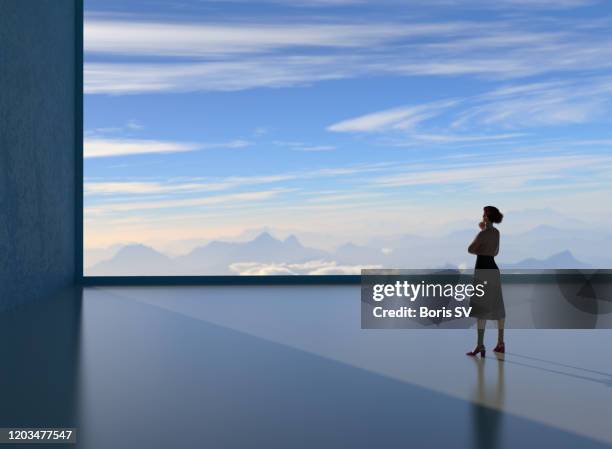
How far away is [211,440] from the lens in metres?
2.54

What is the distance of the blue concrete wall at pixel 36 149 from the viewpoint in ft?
20.1

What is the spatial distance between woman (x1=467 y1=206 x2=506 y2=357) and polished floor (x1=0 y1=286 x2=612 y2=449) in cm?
30

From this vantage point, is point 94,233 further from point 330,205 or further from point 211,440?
point 211,440

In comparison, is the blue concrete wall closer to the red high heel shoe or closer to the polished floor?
the polished floor

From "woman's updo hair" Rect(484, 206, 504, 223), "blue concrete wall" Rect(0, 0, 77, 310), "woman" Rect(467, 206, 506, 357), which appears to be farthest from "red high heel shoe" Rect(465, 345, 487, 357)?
"blue concrete wall" Rect(0, 0, 77, 310)

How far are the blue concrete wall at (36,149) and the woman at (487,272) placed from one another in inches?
167

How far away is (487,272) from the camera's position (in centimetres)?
412

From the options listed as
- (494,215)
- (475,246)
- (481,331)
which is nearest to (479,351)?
(481,331)

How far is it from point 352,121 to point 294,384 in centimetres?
672

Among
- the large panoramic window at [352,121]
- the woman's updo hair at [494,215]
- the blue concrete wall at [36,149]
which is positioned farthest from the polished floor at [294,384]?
the large panoramic window at [352,121]

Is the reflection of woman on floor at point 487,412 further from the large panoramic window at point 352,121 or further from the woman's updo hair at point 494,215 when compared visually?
the large panoramic window at point 352,121

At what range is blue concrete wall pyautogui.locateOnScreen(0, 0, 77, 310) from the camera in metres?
6.13

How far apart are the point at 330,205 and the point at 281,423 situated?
265 inches

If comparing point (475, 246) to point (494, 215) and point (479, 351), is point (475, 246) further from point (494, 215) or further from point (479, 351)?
point (479, 351)
